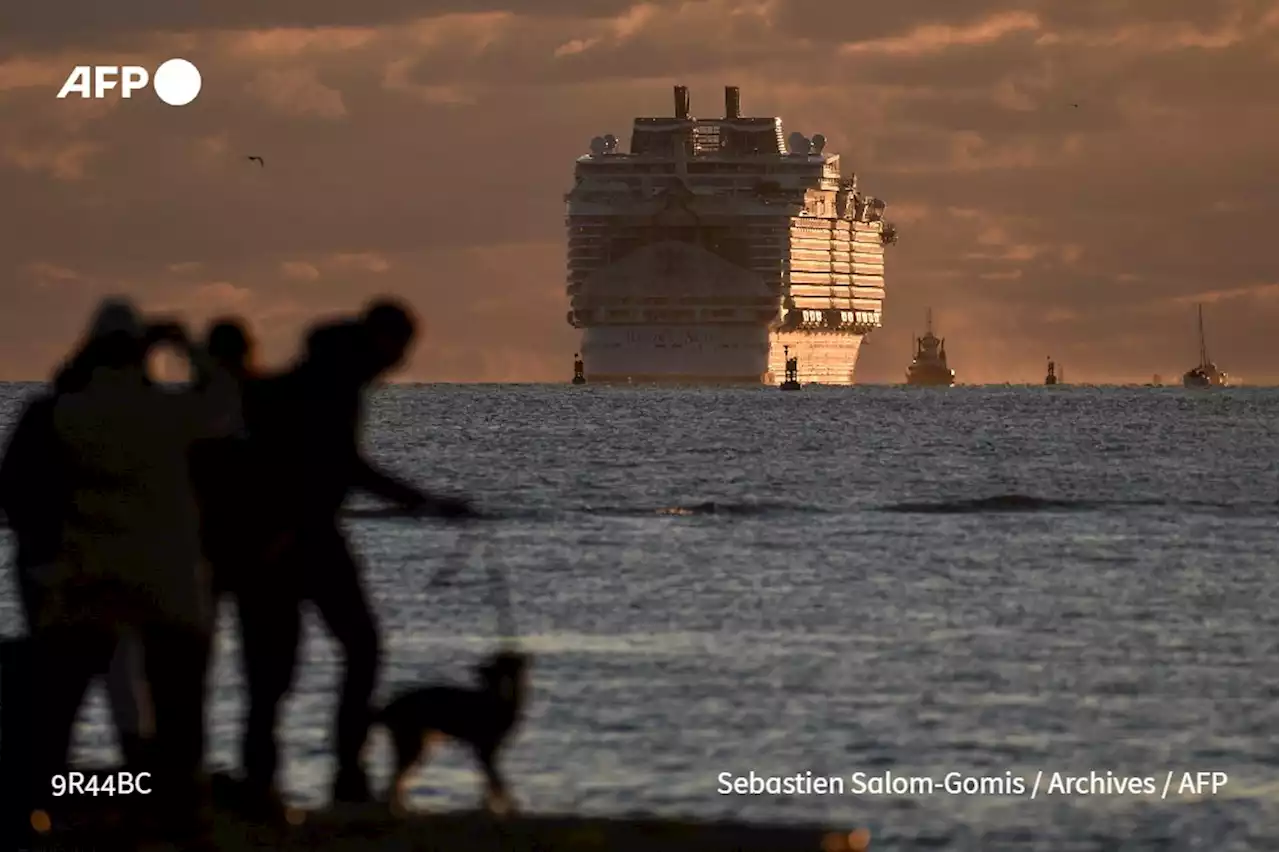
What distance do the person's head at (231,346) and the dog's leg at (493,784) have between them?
1488 mm

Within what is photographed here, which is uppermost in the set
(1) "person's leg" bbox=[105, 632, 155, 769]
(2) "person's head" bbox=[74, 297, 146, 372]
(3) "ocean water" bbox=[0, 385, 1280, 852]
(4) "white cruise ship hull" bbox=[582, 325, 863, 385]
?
(4) "white cruise ship hull" bbox=[582, 325, 863, 385]

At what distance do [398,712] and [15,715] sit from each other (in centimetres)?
118

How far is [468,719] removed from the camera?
9586 millimetres

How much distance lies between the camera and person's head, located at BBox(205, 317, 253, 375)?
10133mm

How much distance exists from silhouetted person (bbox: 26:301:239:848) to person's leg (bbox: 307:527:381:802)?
62 centimetres

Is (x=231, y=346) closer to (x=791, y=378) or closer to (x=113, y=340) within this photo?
(x=113, y=340)

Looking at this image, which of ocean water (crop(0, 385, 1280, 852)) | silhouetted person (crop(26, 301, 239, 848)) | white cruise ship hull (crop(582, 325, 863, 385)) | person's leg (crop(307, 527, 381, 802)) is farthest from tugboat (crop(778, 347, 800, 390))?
silhouetted person (crop(26, 301, 239, 848))

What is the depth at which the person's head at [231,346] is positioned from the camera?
33.2ft

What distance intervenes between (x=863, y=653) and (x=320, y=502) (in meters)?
9.23

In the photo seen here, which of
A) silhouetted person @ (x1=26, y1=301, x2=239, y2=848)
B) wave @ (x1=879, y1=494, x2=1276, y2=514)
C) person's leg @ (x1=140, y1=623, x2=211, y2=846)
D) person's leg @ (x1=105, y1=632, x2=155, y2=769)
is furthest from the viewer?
wave @ (x1=879, y1=494, x2=1276, y2=514)

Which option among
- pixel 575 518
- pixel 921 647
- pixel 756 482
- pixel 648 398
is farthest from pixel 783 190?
pixel 921 647

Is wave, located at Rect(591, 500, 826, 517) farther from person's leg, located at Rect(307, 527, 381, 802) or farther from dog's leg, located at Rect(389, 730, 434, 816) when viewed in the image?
dog's leg, located at Rect(389, 730, 434, 816)

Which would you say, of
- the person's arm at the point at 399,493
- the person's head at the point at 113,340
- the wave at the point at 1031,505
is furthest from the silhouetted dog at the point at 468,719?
the wave at the point at 1031,505

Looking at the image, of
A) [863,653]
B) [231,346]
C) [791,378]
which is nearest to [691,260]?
[791,378]
